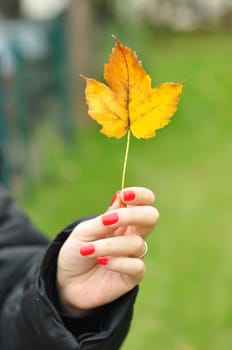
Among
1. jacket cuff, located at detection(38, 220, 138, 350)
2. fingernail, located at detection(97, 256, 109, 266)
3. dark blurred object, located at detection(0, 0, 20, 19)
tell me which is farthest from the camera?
dark blurred object, located at detection(0, 0, 20, 19)

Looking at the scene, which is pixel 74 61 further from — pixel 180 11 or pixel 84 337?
pixel 180 11

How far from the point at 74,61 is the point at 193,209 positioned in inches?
98.9

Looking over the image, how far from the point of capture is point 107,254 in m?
1.15

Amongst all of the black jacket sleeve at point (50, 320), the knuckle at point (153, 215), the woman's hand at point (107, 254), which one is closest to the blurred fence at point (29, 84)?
the black jacket sleeve at point (50, 320)

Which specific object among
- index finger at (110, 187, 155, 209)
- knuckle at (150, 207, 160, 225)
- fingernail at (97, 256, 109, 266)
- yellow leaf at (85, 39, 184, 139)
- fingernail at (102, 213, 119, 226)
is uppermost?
yellow leaf at (85, 39, 184, 139)

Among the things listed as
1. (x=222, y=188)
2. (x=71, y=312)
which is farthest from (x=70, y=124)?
(x=71, y=312)

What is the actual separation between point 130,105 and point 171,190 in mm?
3837

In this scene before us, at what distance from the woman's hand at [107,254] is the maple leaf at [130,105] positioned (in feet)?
0.22

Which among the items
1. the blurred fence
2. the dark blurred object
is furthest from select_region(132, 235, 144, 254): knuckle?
the dark blurred object

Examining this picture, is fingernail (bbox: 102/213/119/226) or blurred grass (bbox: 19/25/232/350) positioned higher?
fingernail (bbox: 102/213/119/226)

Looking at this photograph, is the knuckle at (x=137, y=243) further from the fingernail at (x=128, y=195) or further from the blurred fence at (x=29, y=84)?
the blurred fence at (x=29, y=84)

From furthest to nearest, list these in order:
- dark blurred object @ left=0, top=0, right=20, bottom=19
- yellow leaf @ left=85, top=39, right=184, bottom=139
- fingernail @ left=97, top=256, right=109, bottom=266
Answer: dark blurred object @ left=0, top=0, right=20, bottom=19
fingernail @ left=97, top=256, right=109, bottom=266
yellow leaf @ left=85, top=39, right=184, bottom=139

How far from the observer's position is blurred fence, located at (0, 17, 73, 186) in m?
4.61

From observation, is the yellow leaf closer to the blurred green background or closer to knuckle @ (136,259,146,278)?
knuckle @ (136,259,146,278)
